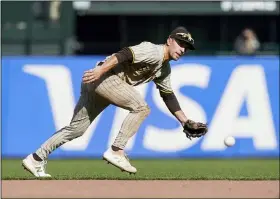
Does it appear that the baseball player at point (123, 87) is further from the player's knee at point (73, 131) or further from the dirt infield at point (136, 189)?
the dirt infield at point (136, 189)

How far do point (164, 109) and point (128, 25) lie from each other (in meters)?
5.98

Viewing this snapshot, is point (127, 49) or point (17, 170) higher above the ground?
point (127, 49)

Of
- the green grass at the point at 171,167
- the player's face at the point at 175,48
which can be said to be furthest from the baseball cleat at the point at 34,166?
the player's face at the point at 175,48

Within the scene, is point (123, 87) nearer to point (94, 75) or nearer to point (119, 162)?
point (94, 75)

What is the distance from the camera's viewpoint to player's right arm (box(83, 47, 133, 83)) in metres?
8.16

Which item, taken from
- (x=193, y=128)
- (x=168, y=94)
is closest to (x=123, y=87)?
(x=168, y=94)

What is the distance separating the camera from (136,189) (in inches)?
297

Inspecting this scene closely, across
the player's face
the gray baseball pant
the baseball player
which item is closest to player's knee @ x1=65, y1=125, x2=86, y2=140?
the baseball player

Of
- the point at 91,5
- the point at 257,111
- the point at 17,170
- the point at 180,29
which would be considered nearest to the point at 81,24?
the point at 91,5

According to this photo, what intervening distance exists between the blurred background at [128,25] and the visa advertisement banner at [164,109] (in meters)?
2.66

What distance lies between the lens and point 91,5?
63.3 feet

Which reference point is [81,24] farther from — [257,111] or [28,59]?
[257,111]

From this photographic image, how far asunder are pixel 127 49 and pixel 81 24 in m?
11.8

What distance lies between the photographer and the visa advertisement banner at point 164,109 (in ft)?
46.1
